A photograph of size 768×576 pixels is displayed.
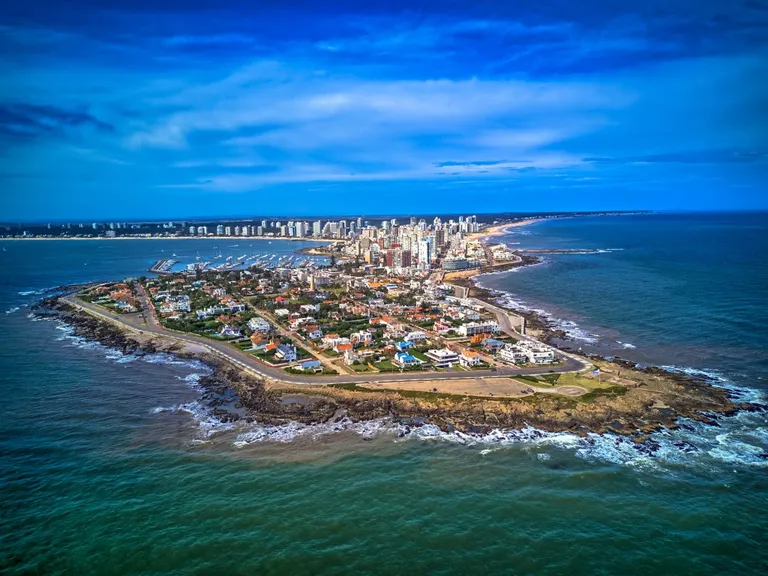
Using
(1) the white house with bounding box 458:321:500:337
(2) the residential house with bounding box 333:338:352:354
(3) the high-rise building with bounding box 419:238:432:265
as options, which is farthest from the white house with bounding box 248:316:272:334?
(3) the high-rise building with bounding box 419:238:432:265

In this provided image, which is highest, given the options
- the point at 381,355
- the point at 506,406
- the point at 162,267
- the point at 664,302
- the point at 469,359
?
the point at 162,267

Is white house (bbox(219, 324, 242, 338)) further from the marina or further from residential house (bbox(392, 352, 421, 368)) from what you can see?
the marina

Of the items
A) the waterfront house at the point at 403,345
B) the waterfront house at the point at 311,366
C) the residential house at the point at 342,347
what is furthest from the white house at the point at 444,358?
the waterfront house at the point at 311,366

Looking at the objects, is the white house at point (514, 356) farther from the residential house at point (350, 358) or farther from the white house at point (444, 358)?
the residential house at point (350, 358)

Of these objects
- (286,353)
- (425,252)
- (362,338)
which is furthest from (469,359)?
(425,252)

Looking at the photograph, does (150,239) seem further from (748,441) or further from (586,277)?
(748,441)

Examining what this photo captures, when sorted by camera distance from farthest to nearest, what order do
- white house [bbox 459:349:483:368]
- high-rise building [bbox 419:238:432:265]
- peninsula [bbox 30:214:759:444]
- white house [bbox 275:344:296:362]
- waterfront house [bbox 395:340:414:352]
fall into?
high-rise building [bbox 419:238:432:265] < waterfront house [bbox 395:340:414:352] < white house [bbox 275:344:296:362] < white house [bbox 459:349:483:368] < peninsula [bbox 30:214:759:444]

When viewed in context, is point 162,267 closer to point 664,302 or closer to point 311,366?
point 311,366
